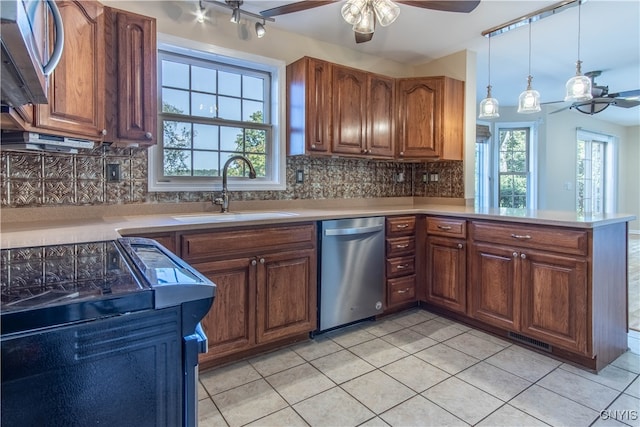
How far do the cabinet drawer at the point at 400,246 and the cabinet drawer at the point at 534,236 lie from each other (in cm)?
51

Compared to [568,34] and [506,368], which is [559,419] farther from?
[568,34]

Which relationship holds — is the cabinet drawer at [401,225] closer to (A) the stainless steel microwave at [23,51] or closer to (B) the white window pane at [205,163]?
(B) the white window pane at [205,163]

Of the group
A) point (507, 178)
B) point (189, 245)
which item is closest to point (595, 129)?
point (507, 178)

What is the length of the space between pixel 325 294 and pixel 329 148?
118 centimetres

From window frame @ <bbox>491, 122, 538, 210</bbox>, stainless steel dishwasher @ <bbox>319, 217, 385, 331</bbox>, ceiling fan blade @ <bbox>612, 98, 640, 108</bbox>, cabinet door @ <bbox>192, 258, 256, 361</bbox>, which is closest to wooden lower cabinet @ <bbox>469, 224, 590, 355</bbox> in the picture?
stainless steel dishwasher @ <bbox>319, 217, 385, 331</bbox>

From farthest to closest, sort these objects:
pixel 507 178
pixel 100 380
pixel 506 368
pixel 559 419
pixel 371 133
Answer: pixel 507 178 → pixel 371 133 → pixel 506 368 → pixel 559 419 → pixel 100 380

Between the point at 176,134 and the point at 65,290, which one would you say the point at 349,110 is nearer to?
the point at 176,134

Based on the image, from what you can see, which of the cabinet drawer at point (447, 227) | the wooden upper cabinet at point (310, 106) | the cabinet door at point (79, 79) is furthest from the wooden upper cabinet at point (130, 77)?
the cabinet drawer at point (447, 227)

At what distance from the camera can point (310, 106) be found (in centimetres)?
283

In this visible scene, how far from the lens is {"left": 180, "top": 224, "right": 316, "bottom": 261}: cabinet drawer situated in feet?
6.43

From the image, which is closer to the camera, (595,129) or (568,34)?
(568,34)

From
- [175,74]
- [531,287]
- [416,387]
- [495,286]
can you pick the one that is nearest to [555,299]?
[531,287]

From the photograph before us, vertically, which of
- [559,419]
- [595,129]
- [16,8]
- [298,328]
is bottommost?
[559,419]

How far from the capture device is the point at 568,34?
307 centimetres
